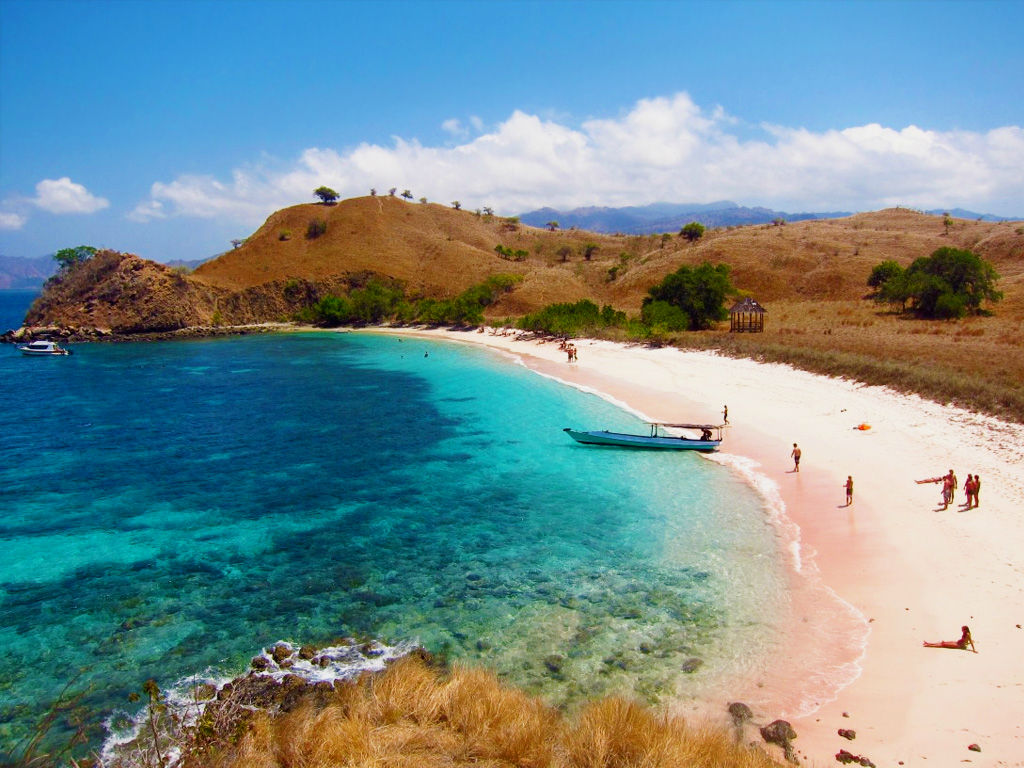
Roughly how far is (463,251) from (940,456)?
102 meters

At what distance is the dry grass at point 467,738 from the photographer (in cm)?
904

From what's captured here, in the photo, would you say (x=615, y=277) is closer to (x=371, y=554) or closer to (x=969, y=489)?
(x=969, y=489)

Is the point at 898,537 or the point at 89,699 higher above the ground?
the point at 898,537

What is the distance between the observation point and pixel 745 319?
66.2 m

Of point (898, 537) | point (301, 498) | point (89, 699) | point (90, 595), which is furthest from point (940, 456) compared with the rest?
point (90, 595)

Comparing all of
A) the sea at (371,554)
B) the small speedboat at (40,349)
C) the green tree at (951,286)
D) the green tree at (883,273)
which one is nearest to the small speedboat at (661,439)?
the sea at (371,554)

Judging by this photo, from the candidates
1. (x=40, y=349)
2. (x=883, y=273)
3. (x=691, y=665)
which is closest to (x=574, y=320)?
(x=883, y=273)

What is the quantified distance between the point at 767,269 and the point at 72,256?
122 metres

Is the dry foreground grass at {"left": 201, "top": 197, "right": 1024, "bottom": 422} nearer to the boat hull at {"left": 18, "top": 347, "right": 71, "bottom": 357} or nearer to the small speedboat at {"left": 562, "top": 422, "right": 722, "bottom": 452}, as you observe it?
the small speedboat at {"left": 562, "top": 422, "right": 722, "bottom": 452}

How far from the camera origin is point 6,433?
120 feet

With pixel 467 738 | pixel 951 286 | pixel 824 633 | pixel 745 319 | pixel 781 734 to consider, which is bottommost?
pixel 781 734

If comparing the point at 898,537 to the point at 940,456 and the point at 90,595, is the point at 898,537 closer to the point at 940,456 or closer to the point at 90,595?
the point at 940,456

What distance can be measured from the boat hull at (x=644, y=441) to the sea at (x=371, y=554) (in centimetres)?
62

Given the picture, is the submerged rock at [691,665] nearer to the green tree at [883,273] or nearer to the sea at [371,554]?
the sea at [371,554]
